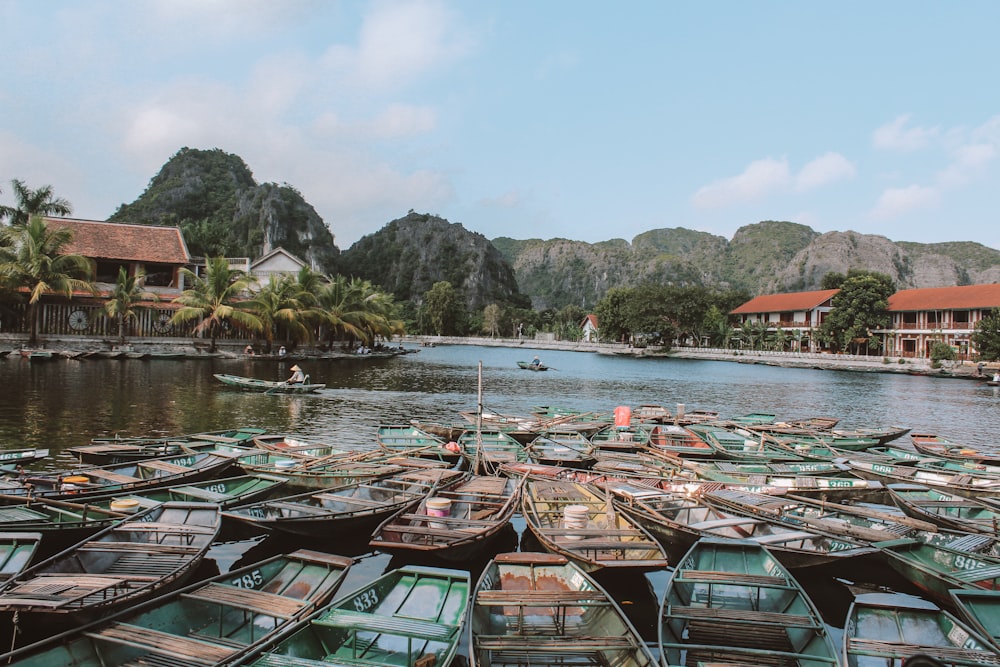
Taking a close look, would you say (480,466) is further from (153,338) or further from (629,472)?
(153,338)

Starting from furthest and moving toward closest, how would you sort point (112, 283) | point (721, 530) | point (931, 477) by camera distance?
point (112, 283) < point (931, 477) < point (721, 530)

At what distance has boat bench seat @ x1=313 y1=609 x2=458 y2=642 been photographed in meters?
6.19

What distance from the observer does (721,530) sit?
1018 centimetres

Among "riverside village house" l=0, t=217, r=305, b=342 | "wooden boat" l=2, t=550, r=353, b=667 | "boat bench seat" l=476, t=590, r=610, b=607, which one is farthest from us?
"riverside village house" l=0, t=217, r=305, b=342

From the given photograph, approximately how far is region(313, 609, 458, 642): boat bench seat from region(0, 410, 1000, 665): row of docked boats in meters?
0.02

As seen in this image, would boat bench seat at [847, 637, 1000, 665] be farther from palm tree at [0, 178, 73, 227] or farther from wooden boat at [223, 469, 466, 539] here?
palm tree at [0, 178, 73, 227]

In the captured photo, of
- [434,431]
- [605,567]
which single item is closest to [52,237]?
[434,431]

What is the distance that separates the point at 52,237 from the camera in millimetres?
43219

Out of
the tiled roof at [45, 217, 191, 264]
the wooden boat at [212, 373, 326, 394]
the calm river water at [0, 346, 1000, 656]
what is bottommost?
the calm river water at [0, 346, 1000, 656]

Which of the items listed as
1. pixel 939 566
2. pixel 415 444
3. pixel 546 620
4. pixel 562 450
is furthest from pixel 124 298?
pixel 939 566

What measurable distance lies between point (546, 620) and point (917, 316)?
81784 millimetres

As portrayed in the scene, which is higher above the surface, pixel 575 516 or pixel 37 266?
pixel 37 266

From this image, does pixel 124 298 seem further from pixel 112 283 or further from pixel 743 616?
pixel 743 616

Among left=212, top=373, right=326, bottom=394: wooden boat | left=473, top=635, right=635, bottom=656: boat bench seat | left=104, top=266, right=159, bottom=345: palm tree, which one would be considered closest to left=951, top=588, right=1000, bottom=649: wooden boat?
left=473, top=635, right=635, bottom=656: boat bench seat
